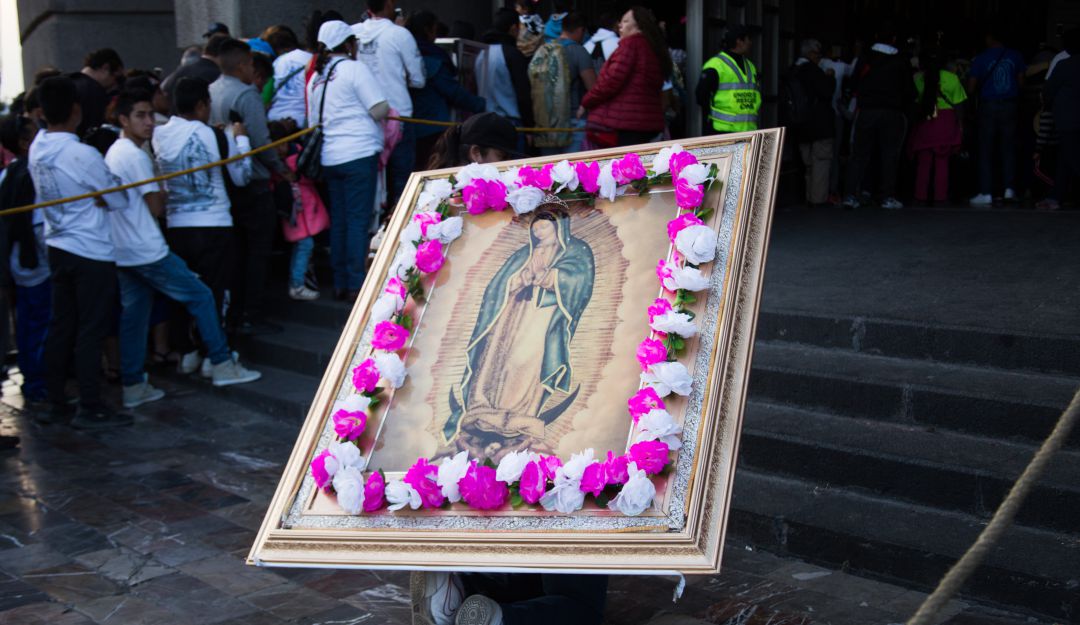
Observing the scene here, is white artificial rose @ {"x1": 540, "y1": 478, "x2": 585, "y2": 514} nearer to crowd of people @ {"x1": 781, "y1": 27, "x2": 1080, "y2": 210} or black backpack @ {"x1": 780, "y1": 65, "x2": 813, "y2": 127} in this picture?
crowd of people @ {"x1": 781, "y1": 27, "x2": 1080, "y2": 210}

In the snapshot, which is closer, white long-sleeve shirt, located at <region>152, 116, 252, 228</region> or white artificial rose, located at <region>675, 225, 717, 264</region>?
white artificial rose, located at <region>675, 225, 717, 264</region>

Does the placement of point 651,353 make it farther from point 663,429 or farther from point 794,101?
point 794,101

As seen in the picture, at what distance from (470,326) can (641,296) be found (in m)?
0.53

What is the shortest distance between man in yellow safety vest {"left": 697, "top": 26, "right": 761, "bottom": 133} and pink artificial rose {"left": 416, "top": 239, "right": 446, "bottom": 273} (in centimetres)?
525

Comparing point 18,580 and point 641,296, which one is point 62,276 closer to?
point 18,580

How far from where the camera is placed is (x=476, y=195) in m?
3.23

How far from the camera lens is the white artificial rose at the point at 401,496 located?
105 inches

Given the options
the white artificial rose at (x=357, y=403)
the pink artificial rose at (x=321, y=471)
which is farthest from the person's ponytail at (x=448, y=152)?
the pink artificial rose at (x=321, y=471)

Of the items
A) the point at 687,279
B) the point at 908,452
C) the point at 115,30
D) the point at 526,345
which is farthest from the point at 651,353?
the point at 115,30

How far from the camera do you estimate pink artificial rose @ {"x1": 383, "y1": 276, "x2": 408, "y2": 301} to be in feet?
10.4

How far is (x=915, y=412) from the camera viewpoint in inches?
177

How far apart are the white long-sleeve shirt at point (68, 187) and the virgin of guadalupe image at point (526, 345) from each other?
3.95 meters

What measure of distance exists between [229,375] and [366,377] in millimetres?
4373

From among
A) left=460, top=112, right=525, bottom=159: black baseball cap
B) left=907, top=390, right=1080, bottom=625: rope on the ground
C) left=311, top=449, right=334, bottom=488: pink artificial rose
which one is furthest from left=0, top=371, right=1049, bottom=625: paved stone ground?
left=907, top=390, right=1080, bottom=625: rope on the ground
